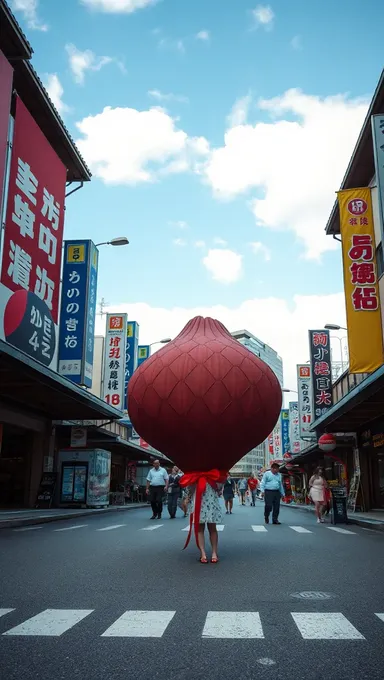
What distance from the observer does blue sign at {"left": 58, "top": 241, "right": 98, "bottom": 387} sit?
2025 centimetres

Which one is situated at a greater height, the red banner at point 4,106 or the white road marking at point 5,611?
the red banner at point 4,106

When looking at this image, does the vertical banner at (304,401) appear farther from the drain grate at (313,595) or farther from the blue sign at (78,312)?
the drain grate at (313,595)

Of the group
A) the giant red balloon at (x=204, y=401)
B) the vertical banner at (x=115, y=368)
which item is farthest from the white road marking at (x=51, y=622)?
the vertical banner at (x=115, y=368)

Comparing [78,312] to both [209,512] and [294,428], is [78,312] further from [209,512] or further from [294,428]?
[294,428]

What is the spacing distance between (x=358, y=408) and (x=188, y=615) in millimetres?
15415

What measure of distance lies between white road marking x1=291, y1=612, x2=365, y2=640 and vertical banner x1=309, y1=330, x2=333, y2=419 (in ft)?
80.2

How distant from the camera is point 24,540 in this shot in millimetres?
10820

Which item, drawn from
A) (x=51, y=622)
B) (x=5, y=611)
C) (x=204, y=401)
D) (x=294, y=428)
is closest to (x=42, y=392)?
(x=204, y=401)

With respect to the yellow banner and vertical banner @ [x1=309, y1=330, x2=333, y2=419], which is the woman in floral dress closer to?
the yellow banner

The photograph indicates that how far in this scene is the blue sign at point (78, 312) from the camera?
20250 millimetres

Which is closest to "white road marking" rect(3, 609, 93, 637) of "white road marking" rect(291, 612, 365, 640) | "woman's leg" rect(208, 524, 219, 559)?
"white road marking" rect(291, 612, 365, 640)

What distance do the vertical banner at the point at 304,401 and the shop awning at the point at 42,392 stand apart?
16.2 m

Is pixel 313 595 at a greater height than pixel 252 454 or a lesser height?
lesser

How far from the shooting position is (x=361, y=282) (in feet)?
62.4
